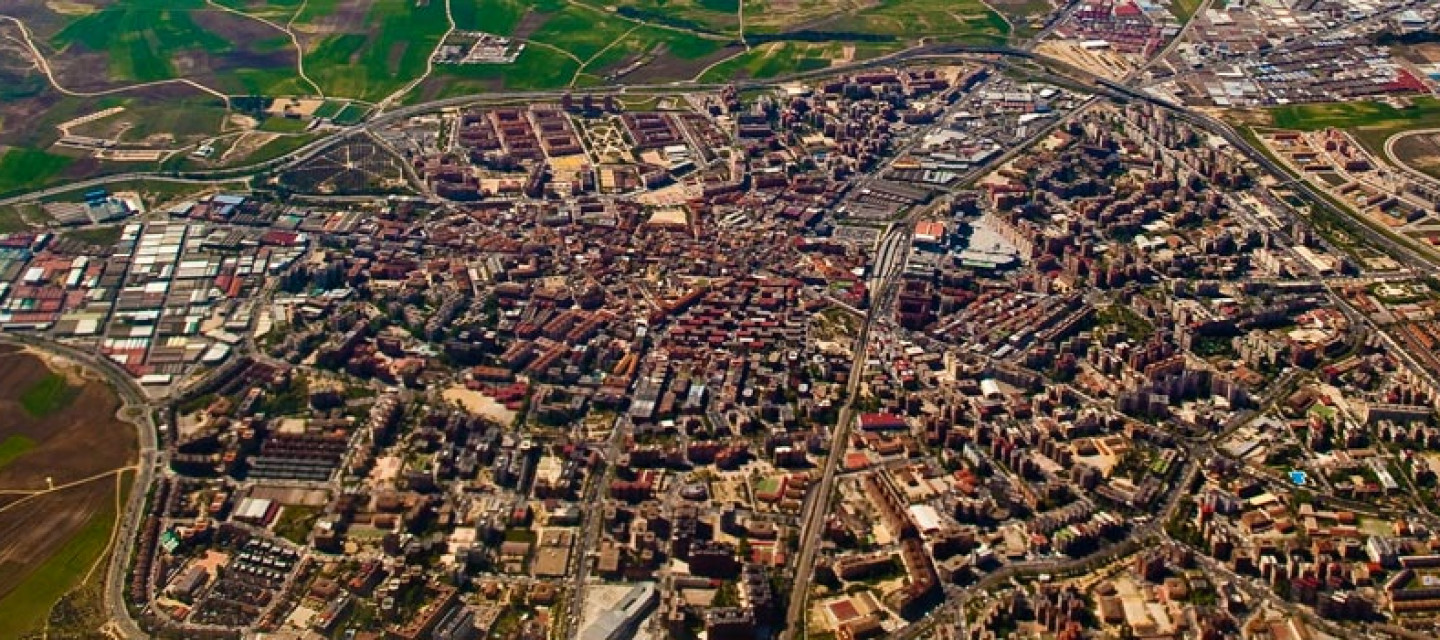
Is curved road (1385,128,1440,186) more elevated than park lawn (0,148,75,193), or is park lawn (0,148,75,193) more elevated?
curved road (1385,128,1440,186)

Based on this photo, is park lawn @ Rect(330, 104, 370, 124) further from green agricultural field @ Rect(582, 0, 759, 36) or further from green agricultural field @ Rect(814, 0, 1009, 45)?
green agricultural field @ Rect(814, 0, 1009, 45)

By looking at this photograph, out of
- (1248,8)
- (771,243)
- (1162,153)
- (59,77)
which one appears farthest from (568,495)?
(1248,8)

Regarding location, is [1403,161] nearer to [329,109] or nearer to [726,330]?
[726,330]

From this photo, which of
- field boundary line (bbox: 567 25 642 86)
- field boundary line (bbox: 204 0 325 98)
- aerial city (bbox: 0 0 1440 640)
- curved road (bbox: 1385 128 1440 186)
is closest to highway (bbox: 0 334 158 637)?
aerial city (bbox: 0 0 1440 640)

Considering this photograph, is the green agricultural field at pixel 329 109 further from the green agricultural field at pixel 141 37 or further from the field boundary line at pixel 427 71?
the green agricultural field at pixel 141 37

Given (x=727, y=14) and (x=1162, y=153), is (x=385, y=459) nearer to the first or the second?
(x=1162, y=153)

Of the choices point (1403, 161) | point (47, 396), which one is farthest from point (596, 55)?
point (1403, 161)
